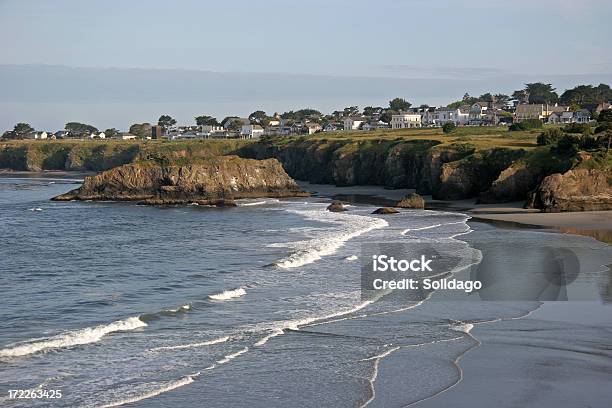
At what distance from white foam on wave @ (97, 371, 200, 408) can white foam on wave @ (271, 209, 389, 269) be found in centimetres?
1637

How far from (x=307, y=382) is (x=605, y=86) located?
7126 inches

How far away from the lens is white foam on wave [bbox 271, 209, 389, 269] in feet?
120

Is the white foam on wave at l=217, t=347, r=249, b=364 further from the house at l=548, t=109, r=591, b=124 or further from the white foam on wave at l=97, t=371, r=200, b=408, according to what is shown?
the house at l=548, t=109, r=591, b=124

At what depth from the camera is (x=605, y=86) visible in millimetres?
183250

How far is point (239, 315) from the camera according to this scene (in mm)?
25531

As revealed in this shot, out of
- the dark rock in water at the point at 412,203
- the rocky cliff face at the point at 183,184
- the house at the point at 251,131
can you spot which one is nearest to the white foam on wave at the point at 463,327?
the dark rock in water at the point at 412,203

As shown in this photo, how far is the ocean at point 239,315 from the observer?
18172mm

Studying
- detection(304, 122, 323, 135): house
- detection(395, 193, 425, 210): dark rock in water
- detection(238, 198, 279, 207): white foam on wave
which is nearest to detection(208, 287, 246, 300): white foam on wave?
detection(395, 193, 425, 210): dark rock in water

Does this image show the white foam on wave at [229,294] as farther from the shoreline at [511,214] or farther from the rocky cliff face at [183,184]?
the rocky cliff face at [183,184]

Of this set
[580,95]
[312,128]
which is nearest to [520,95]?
[580,95]

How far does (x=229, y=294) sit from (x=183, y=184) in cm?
4424

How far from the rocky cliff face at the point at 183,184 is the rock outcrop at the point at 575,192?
26408 mm

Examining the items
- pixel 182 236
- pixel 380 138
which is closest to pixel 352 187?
pixel 380 138

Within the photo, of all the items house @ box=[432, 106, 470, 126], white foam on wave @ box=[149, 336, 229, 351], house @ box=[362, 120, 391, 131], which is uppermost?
house @ box=[432, 106, 470, 126]
